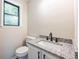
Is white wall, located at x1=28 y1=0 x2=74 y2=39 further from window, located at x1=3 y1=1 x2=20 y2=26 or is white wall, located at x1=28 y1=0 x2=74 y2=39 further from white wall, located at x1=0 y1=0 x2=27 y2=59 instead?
window, located at x1=3 y1=1 x2=20 y2=26

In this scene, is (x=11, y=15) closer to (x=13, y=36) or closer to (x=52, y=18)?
(x=13, y=36)

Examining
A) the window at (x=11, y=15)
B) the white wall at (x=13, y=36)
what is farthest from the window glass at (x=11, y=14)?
the white wall at (x=13, y=36)

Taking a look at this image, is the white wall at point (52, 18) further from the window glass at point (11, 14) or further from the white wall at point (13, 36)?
the window glass at point (11, 14)

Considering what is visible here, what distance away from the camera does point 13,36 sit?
9.52 ft

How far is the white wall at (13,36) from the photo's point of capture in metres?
2.54

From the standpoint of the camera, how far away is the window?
9.03 feet

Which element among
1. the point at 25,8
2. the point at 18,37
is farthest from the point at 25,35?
the point at 25,8

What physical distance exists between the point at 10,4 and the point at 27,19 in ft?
2.80

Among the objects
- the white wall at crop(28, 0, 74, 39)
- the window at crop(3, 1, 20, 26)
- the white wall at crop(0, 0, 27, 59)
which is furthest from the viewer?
the window at crop(3, 1, 20, 26)

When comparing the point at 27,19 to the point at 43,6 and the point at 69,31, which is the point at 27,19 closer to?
the point at 43,6

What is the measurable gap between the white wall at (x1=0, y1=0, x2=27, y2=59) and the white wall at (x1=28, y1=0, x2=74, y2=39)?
219 mm

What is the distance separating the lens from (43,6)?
2.69 metres

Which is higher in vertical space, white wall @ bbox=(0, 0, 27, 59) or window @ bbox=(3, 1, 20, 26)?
window @ bbox=(3, 1, 20, 26)

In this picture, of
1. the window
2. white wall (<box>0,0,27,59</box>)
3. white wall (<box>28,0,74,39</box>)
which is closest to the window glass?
the window
